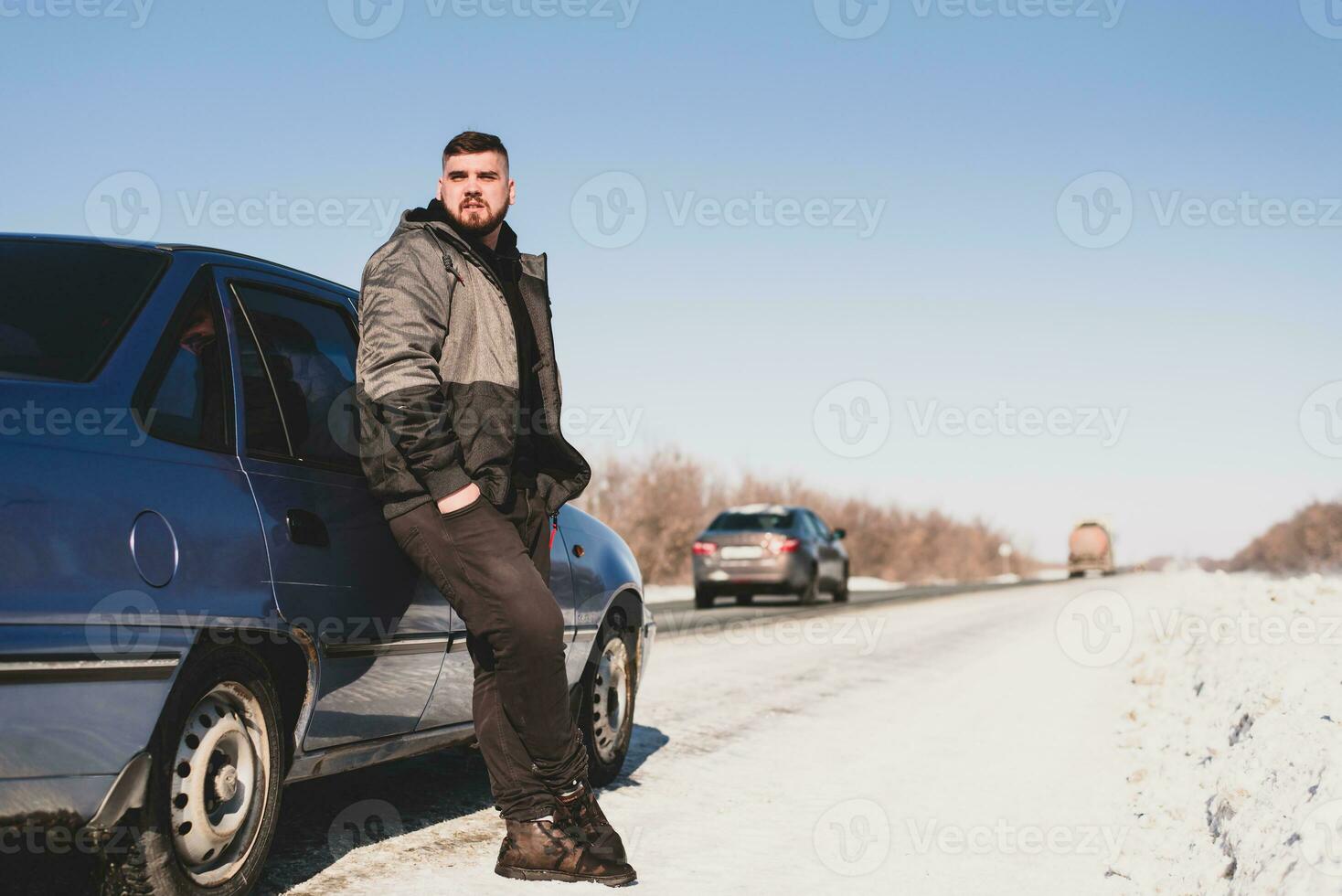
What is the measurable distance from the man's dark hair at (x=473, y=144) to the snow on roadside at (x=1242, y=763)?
3241 mm

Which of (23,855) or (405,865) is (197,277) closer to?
(23,855)

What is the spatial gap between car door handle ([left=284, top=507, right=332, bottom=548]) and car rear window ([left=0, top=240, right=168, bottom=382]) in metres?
0.75

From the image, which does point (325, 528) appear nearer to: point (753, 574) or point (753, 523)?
point (753, 574)

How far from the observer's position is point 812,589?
907 inches

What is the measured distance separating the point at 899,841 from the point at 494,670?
6.38 feet

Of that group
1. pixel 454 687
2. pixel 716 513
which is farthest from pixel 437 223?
pixel 716 513

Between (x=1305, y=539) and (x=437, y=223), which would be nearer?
(x=437, y=223)

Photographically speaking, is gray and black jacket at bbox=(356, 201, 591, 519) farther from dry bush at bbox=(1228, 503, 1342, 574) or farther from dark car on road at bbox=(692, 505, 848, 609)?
dry bush at bbox=(1228, 503, 1342, 574)

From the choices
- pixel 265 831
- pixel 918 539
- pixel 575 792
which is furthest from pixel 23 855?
pixel 918 539

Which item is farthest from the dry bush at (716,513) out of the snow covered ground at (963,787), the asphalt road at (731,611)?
the snow covered ground at (963,787)

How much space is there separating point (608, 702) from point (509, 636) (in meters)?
1.90

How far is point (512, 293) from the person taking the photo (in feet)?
13.9

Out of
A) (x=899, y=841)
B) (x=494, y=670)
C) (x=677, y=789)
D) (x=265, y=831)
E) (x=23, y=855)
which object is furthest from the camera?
(x=677, y=789)

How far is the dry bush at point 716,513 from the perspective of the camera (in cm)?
4253
